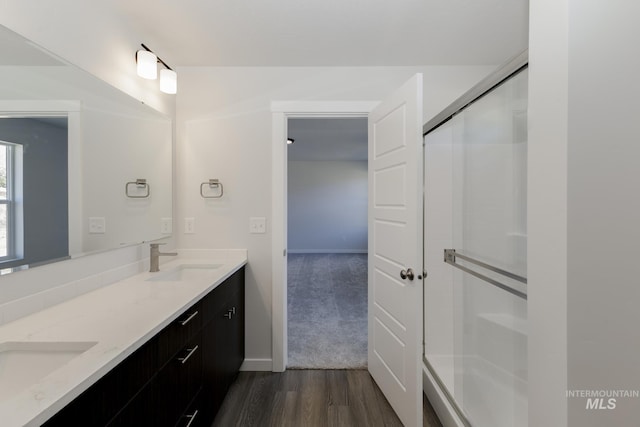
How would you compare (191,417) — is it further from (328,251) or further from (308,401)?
(328,251)

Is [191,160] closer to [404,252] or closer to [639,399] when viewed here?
[404,252]

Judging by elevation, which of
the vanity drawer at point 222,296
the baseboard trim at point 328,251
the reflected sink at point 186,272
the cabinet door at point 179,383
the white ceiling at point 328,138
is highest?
the white ceiling at point 328,138

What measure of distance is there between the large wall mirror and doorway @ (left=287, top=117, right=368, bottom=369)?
1531mm

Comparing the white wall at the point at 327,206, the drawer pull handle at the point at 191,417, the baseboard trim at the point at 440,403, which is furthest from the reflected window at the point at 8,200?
the white wall at the point at 327,206

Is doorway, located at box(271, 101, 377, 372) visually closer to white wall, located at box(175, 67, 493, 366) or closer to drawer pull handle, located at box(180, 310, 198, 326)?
white wall, located at box(175, 67, 493, 366)

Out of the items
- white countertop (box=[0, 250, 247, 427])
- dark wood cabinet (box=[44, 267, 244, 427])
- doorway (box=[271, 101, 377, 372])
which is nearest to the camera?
white countertop (box=[0, 250, 247, 427])

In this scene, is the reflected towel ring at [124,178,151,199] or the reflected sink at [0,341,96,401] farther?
the reflected towel ring at [124,178,151,199]

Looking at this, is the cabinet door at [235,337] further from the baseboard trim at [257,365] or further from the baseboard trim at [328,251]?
the baseboard trim at [328,251]

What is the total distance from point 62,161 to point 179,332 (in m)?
0.89

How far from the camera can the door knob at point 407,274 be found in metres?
1.66

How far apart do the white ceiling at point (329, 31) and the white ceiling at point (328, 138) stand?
121cm

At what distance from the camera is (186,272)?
82.6 inches

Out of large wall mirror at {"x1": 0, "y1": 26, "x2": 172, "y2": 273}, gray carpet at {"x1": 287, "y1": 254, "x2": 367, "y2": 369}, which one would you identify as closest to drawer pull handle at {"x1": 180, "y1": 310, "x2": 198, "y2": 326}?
large wall mirror at {"x1": 0, "y1": 26, "x2": 172, "y2": 273}

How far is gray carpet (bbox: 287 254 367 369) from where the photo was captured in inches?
98.9
